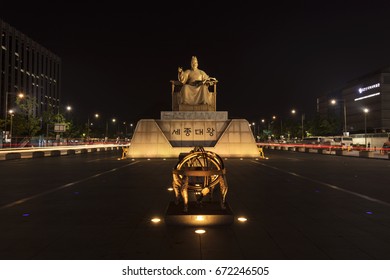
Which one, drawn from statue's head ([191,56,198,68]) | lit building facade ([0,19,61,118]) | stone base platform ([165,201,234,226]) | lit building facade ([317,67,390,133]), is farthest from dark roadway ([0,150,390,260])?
lit building facade ([317,67,390,133])

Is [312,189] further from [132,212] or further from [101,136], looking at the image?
[101,136]

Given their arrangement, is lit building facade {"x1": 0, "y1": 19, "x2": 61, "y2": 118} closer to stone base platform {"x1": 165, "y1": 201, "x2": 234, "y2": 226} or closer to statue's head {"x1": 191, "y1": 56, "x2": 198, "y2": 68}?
statue's head {"x1": 191, "y1": 56, "x2": 198, "y2": 68}

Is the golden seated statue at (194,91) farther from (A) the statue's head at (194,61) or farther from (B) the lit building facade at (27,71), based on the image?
(B) the lit building facade at (27,71)

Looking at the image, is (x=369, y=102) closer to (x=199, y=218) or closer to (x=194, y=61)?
(x=194, y=61)

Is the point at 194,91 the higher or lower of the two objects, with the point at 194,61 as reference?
lower

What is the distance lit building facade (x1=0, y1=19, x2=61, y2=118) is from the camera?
72.4 metres

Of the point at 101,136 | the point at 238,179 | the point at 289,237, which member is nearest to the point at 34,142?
the point at 238,179

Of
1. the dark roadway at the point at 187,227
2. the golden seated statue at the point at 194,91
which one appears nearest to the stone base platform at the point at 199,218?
the dark roadway at the point at 187,227

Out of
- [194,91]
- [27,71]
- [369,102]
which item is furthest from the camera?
[369,102]

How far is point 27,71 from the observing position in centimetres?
8350

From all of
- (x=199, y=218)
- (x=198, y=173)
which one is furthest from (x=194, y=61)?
(x=199, y=218)

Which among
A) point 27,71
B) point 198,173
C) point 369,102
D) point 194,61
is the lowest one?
point 198,173

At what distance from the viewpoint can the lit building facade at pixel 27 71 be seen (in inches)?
2852

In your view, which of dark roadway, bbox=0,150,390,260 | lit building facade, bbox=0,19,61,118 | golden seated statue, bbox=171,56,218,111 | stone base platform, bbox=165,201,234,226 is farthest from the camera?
lit building facade, bbox=0,19,61,118
